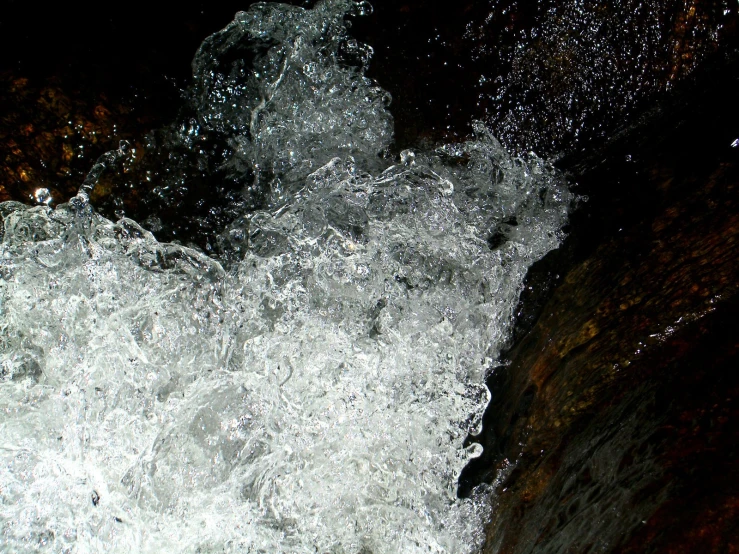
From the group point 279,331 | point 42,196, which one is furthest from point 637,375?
point 42,196

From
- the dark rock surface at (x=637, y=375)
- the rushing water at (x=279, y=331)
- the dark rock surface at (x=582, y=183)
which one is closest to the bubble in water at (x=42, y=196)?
the dark rock surface at (x=582, y=183)

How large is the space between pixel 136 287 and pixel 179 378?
0.39 metres

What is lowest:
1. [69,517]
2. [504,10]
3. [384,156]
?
[69,517]

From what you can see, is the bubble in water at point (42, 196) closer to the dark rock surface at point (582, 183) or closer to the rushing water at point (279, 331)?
the dark rock surface at point (582, 183)

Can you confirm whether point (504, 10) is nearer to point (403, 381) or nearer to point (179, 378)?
point (403, 381)

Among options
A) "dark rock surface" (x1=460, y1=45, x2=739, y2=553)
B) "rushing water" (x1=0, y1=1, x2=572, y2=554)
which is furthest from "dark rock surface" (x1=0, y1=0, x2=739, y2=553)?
"rushing water" (x1=0, y1=1, x2=572, y2=554)

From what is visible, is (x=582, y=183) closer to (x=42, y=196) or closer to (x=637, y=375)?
(x=637, y=375)

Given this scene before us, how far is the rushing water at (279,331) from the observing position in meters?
1.88

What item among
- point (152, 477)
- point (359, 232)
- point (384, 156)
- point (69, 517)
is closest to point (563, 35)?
point (384, 156)

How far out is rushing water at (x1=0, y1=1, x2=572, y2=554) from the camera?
1.88m

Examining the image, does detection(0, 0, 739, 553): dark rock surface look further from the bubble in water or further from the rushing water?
the rushing water

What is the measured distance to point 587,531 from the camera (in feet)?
4.64

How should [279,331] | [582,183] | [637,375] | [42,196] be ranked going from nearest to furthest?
[637,375] < [279,331] < [42,196] < [582,183]

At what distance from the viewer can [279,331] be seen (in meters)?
2.24
